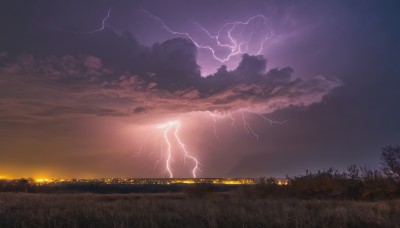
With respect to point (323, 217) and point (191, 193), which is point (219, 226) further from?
point (191, 193)

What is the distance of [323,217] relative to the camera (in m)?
12.5

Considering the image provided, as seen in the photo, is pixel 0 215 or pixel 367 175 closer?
pixel 0 215

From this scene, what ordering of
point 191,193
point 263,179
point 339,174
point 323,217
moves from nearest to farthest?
point 323,217, point 339,174, point 263,179, point 191,193

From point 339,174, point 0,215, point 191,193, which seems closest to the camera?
point 0,215

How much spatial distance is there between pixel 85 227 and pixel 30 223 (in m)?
1.50

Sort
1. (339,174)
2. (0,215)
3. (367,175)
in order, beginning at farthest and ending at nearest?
1. (339,174)
2. (367,175)
3. (0,215)

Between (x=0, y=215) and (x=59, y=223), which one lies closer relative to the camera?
(x=59, y=223)

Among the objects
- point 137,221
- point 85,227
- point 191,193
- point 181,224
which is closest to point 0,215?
point 85,227

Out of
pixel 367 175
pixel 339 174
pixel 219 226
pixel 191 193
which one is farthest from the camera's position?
pixel 191 193

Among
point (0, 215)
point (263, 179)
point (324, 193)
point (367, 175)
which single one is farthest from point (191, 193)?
point (0, 215)

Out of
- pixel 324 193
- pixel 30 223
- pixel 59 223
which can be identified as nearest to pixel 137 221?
pixel 59 223

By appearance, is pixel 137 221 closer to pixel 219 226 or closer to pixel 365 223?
pixel 219 226

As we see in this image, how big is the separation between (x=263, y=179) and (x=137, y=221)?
30033 mm

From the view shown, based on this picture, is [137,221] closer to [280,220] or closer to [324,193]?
[280,220]
